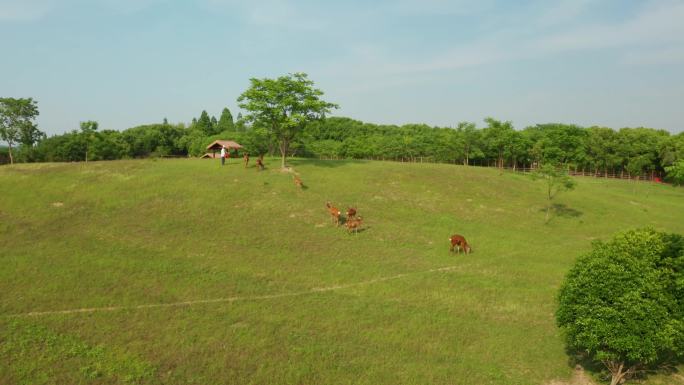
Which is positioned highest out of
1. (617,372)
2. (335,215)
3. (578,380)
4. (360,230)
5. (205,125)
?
(205,125)

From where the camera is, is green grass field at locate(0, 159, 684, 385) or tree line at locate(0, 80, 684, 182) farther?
tree line at locate(0, 80, 684, 182)

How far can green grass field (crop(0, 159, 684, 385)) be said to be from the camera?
52.3ft

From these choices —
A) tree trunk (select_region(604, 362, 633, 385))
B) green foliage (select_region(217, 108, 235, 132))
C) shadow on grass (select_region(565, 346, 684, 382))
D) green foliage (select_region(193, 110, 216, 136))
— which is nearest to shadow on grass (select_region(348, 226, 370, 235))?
shadow on grass (select_region(565, 346, 684, 382))

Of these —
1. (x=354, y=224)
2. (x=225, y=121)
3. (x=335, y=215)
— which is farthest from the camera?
(x=225, y=121)

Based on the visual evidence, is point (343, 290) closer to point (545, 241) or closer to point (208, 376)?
point (208, 376)

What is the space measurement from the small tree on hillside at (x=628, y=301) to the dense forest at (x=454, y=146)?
39.7 m

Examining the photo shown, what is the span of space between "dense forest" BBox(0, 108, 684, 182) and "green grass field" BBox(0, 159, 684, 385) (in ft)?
61.4

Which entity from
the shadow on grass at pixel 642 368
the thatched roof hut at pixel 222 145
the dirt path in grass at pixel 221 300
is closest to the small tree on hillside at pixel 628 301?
the shadow on grass at pixel 642 368

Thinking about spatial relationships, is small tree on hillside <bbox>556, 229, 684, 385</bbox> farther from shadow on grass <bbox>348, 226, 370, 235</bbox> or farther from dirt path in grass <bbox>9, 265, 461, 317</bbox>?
shadow on grass <bbox>348, 226, 370, 235</bbox>

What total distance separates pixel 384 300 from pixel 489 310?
17.7ft

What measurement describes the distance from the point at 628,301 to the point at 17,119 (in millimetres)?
66628

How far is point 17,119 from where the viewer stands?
174ft

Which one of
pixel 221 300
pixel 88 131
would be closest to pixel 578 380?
→ pixel 221 300

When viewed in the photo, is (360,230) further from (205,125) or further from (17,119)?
(205,125)
